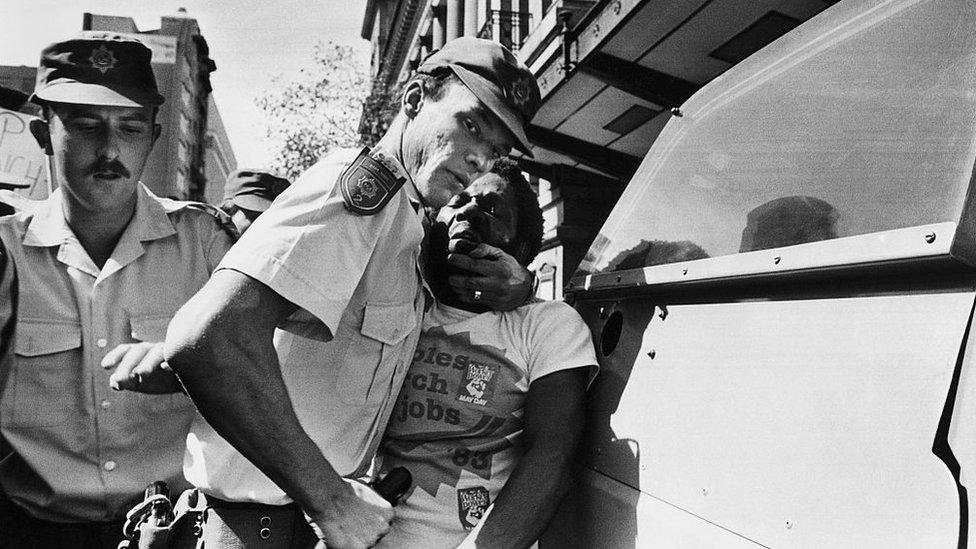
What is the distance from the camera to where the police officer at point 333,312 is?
1.19m

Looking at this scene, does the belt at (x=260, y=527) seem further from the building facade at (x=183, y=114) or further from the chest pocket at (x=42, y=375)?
the building facade at (x=183, y=114)

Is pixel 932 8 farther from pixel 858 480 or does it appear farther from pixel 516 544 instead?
pixel 516 544

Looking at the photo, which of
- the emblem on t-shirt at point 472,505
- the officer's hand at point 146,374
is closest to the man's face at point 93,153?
the officer's hand at point 146,374

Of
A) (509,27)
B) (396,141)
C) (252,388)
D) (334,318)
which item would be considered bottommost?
(252,388)

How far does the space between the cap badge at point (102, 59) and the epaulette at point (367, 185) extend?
1.21 metres

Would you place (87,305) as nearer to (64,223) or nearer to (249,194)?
(64,223)

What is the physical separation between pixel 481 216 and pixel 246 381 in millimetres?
681

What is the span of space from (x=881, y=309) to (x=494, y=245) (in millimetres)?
936

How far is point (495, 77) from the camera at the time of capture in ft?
5.80

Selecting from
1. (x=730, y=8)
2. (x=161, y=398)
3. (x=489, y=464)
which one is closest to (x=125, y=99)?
(x=161, y=398)

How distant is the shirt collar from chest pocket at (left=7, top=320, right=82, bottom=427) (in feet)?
0.81

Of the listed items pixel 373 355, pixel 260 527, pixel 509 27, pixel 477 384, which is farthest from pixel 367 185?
pixel 509 27

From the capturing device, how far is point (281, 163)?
53.7 ft

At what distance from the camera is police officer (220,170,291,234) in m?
4.95
